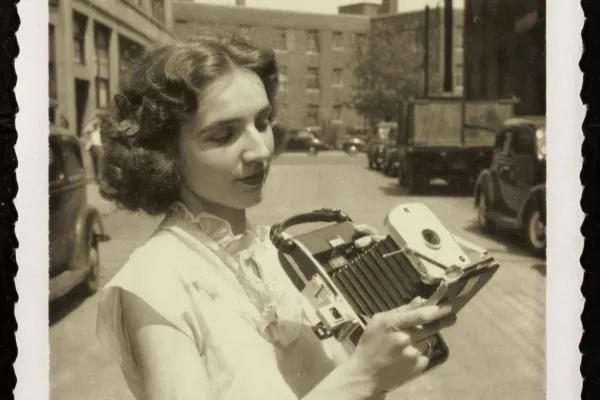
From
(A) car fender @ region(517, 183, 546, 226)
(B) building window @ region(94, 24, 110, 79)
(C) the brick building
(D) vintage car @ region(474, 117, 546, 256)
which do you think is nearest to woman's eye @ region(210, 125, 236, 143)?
(C) the brick building

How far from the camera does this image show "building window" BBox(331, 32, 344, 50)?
1.36m

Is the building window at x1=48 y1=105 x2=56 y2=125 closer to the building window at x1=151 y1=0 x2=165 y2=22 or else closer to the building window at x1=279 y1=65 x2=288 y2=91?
the building window at x1=151 y1=0 x2=165 y2=22

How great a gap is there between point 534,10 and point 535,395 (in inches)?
30.8

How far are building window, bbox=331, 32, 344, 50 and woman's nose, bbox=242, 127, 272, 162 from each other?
43cm

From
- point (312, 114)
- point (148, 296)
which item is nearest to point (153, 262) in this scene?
Result: point (148, 296)

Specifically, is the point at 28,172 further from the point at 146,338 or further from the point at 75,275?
the point at 146,338

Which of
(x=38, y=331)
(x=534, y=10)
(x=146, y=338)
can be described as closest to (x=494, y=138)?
(x=534, y=10)

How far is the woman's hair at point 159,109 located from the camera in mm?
929

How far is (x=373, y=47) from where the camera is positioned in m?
1.37

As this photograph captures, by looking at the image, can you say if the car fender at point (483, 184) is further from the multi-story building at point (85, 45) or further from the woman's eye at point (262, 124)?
the multi-story building at point (85, 45)

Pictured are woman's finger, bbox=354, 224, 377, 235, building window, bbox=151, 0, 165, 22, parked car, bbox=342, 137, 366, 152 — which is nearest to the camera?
woman's finger, bbox=354, 224, 377, 235

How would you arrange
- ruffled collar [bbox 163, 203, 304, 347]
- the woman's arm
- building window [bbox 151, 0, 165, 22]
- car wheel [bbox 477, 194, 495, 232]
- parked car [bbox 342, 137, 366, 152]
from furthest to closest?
parked car [bbox 342, 137, 366, 152] → car wheel [bbox 477, 194, 495, 232] → building window [bbox 151, 0, 165, 22] → ruffled collar [bbox 163, 203, 304, 347] → the woman's arm

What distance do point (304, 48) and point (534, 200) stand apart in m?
0.57

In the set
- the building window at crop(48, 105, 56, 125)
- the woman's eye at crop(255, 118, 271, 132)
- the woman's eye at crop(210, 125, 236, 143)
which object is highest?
the building window at crop(48, 105, 56, 125)
